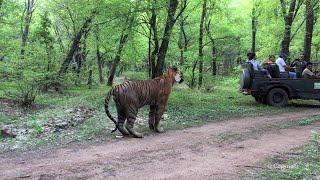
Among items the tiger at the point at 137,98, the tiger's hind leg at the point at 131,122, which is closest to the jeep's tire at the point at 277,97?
the tiger at the point at 137,98

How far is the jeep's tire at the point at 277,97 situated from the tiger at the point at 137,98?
5857mm

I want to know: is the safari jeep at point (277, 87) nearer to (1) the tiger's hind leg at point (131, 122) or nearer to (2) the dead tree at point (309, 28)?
(2) the dead tree at point (309, 28)

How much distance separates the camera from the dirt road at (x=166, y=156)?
626 cm

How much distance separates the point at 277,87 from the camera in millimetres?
15141

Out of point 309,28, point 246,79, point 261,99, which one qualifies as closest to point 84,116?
point 246,79

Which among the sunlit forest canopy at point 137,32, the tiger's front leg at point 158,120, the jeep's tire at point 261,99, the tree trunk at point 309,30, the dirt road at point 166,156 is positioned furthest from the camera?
the tree trunk at point 309,30

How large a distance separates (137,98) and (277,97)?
7.46 metres

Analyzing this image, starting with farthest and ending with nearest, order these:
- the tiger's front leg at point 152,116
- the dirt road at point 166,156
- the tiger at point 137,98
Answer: the tiger's front leg at point 152,116 → the tiger at point 137,98 → the dirt road at point 166,156

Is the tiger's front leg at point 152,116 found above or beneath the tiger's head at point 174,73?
beneath

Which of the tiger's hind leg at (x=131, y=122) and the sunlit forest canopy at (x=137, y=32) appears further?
the sunlit forest canopy at (x=137, y=32)

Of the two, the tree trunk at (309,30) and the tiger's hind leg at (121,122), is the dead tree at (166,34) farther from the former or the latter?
the tree trunk at (309,30)

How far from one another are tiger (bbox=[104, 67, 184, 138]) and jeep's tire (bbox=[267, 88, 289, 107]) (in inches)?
231

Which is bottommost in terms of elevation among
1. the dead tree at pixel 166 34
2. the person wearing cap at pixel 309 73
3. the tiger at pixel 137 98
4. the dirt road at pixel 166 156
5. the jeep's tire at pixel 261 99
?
the dirt road at pixel 166 156

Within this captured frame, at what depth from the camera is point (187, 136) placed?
936 cm
